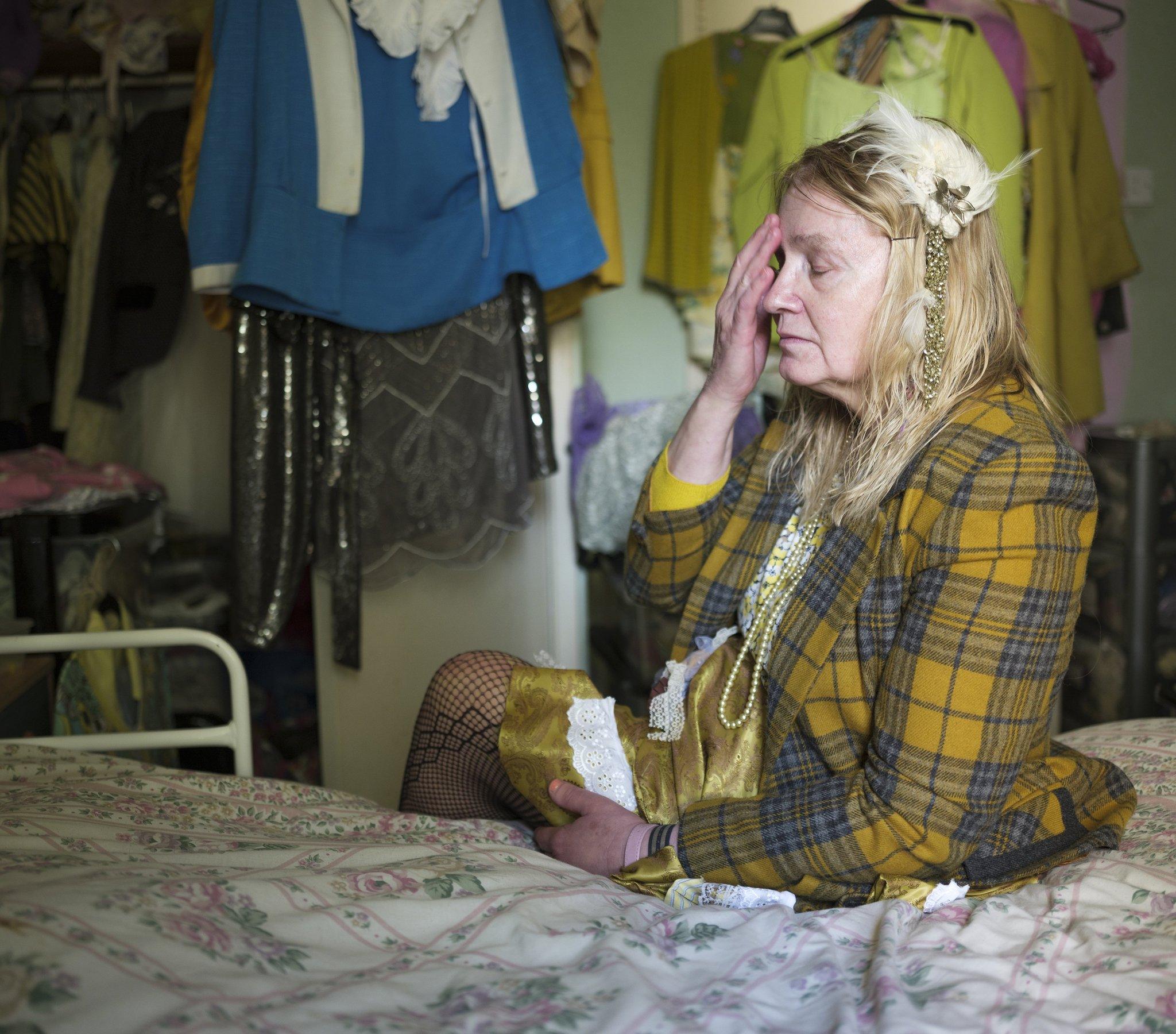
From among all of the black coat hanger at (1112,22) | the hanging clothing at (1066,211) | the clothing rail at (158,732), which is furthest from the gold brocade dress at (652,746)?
the black coat hanger at (1112,22)

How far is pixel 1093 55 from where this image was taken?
2.77 m

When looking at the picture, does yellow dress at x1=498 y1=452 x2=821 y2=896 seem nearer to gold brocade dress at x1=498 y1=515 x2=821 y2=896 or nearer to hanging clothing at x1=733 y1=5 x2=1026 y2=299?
gold brocade dress at x1=498 y1=515 x2=821 y2=896

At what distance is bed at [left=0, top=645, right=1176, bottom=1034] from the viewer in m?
0.71

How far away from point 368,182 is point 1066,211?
1.69 metres

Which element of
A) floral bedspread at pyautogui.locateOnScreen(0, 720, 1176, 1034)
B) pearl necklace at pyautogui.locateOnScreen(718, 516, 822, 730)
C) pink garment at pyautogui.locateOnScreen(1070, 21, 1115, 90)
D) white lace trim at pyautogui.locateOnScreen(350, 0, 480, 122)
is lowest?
floral bedspread at pyautogui.locateOnScreen(0, 720, 1176, 1034)

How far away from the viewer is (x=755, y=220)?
2.54 metres

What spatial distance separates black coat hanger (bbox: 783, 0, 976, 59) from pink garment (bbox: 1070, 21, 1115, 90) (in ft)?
1.48

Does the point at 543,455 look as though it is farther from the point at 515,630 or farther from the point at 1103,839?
the point at 1103,839

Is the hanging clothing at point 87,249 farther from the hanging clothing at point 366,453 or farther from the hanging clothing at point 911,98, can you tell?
the hanging clothing at point 911,98

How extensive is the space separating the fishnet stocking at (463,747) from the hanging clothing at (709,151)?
5.31 ft

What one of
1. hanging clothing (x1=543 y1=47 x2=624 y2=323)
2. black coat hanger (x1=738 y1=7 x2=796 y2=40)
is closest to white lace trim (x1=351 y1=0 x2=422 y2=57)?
hanging clothing (x1=543 y1=47 x2=624 y2=323)

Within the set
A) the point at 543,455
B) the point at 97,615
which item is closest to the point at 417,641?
the point at 543,455

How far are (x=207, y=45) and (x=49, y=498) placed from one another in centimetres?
96

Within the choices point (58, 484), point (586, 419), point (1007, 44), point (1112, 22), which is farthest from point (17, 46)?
point (1112, 22)
